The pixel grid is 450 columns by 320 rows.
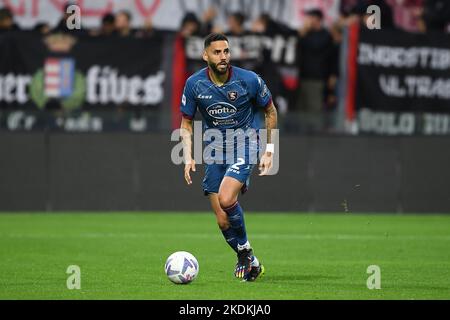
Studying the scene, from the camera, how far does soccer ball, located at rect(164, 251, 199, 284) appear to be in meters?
10.5

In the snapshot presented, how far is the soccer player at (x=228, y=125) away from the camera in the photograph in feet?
35.8

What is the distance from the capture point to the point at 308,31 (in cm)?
1938

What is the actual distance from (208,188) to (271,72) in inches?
310

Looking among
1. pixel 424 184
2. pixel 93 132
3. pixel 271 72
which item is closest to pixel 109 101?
pixel 93 132

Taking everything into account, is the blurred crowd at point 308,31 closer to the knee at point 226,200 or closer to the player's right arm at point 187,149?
the player's right arm at point 187,149

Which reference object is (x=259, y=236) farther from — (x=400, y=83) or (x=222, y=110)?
(x=222, y=110)

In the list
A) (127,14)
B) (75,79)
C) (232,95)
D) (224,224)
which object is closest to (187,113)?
(232,95)

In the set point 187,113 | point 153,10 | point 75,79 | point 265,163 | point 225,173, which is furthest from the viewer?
point 153,10

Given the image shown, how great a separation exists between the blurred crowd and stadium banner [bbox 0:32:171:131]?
0.27 m

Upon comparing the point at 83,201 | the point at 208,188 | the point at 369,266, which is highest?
the point at 208,188

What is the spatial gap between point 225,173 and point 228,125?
0.47 meters

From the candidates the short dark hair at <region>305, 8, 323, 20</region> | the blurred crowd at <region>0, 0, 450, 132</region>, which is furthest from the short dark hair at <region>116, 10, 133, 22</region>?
the short dark hair at <region>305, 8, 323, 20</region>

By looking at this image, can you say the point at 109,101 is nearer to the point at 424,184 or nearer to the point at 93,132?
the point at 93,132

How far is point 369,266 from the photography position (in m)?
12.3
